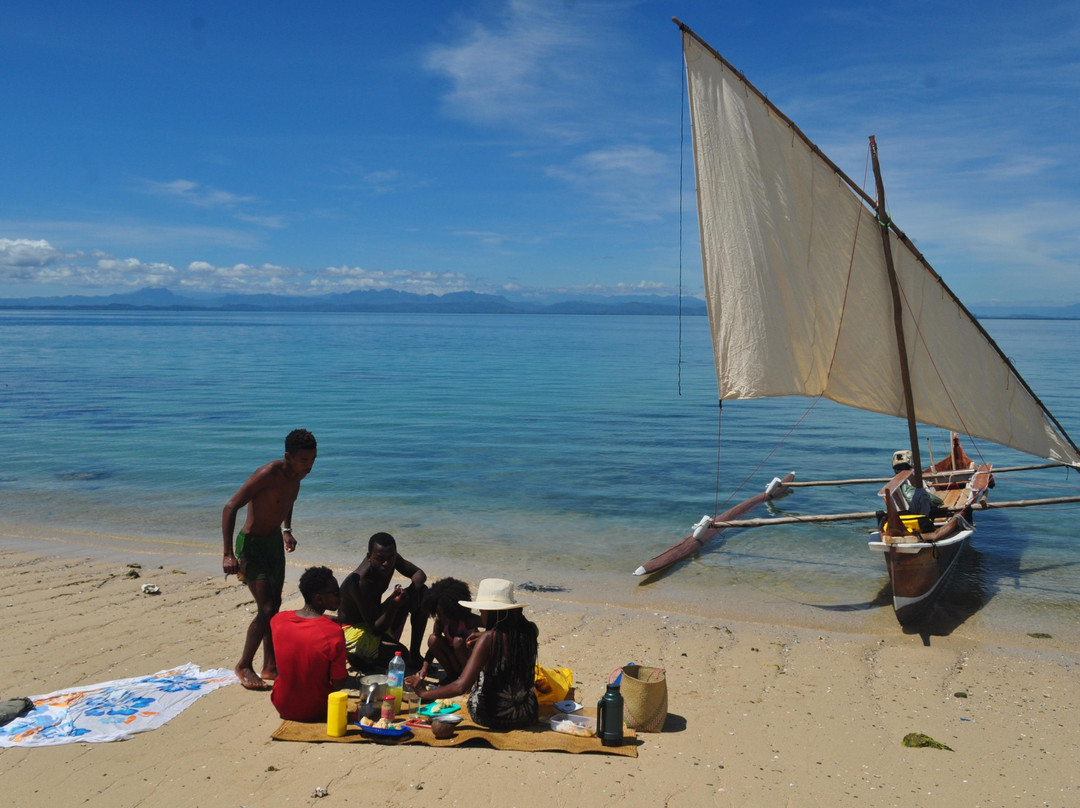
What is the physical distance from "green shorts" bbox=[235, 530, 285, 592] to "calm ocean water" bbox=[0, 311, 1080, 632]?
476 centimetres

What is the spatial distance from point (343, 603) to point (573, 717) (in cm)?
211

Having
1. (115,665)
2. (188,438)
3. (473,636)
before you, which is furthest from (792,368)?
(188,438)

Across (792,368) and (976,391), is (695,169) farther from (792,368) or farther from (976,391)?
(976,391)

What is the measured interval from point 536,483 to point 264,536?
11.4m

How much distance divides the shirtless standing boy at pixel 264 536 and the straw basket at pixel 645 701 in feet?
9.37

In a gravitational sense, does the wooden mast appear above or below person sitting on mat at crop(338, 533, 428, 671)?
above

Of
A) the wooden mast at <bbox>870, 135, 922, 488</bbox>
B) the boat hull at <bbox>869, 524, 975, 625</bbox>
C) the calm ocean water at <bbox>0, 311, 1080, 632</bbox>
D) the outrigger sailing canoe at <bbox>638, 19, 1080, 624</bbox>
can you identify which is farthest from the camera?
the calm ocean water at <bbox>0, 311, 1080, 632</bbox>

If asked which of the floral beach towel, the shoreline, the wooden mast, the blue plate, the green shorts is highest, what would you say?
the wooden mast

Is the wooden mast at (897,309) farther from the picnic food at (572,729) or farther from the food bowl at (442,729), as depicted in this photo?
the food bowl at (442,729)

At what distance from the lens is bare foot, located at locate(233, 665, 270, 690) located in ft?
20.7

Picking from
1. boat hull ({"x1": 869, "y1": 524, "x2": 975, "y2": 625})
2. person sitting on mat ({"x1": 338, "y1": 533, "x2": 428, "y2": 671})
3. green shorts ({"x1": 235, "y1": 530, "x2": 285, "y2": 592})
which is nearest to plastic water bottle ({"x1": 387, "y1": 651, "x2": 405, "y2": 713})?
person sitting on mat ({"x1": 338, "y1": 533, "x2": 428, "y2": 671})

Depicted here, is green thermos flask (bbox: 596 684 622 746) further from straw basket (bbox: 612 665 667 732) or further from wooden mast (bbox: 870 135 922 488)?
wooden mast (bbox: 870 135 922 488)

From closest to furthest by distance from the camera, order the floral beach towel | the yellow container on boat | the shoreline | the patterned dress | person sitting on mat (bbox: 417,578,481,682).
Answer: the floral beach towel < the patterned dress < person sitting on mat (bbox: 417,578,481,682) < the shoreline < the yellow container on boat

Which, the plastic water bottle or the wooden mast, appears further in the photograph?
the wooden mast
